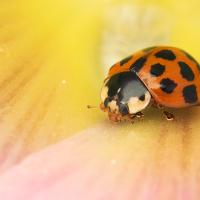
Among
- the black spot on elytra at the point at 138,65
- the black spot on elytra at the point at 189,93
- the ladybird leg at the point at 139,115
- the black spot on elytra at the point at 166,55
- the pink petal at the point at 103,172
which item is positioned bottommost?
the pink petal at the point at 103,172

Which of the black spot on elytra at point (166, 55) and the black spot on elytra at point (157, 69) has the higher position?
the black spot on elytra at point (166, 55)

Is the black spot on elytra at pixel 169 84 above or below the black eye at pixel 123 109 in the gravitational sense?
above

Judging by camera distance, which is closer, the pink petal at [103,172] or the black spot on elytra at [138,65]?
the pink petal at [103,172]

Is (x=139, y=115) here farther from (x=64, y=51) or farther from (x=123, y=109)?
(x=64, y=51)

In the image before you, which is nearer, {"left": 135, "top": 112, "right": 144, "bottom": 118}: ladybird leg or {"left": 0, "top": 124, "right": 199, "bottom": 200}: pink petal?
{"left": 0, "top": 124, "right": 199, "bottom": 200}: pink petal

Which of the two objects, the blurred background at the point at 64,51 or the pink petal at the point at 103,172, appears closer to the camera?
the pink petal at the point at 103,172

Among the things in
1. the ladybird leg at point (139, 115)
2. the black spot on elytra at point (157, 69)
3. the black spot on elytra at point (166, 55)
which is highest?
the black spot on elytra at point (166, 55)

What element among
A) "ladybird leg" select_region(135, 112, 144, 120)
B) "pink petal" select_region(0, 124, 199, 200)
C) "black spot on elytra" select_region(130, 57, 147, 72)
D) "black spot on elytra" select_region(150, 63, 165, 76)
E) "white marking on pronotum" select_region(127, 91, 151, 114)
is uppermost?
"black spot on elytra" select_region(130, 57, 147, 72)
